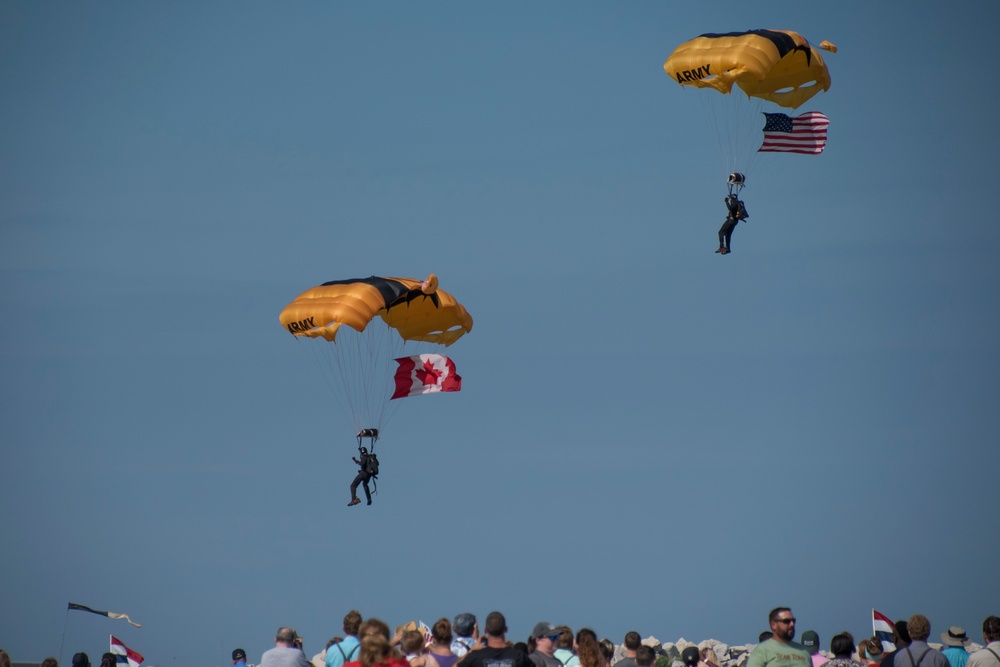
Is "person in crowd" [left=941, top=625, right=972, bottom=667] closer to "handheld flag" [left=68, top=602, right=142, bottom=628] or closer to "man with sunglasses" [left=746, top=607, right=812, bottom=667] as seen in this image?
"man with sunglasses" [left=746, top=607, right=812, bottom=667]

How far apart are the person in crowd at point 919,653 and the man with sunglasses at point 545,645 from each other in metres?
2.88

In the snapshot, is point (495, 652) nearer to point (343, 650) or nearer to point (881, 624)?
point (343, 650)

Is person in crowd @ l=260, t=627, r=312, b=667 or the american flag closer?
person in crowd @ l=260, t=627, r=312, b=667

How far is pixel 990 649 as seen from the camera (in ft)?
37.4

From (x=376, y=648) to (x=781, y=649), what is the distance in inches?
136

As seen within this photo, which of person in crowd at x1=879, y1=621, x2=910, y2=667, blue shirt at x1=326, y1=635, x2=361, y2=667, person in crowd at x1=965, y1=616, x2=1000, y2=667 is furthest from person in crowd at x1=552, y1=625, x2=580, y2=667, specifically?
person in crowd at x1=965, y1=616, x2=1000, y2=667

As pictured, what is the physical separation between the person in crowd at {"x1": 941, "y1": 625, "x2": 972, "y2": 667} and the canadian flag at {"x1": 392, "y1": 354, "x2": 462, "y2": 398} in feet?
48.8

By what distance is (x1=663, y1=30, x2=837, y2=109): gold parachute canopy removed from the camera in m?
22.4

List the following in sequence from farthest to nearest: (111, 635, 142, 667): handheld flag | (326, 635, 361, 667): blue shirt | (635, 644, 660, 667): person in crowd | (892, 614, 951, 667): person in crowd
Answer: (111, 635, 142, 667): handheld flag, (326, 635, 361, 667): blue shirt, (635, 644, 660, 667): person in crowd, (892, 614, 951, 667): person in crowd

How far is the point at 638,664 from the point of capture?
11.3 meters

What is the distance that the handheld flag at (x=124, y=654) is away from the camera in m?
18.5

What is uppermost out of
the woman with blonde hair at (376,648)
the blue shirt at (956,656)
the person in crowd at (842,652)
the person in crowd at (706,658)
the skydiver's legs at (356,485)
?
the skydiver's legs at (356,485)

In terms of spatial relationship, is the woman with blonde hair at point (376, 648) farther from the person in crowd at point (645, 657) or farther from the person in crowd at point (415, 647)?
the person in crowd at point (645, 657)

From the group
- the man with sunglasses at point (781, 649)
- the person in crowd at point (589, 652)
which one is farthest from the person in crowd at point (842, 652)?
the person in crowd at point (589, 652)
